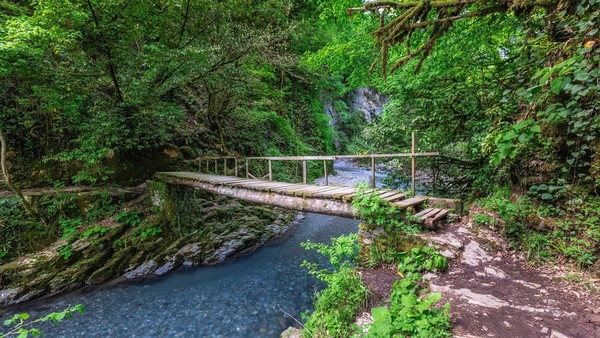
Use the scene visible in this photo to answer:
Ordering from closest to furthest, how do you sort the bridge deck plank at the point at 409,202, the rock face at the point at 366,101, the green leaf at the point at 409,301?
the green leaf at the point at 409,301 → the bridge deck plank at the point at 409,202 → the rock face at the point at 366,101

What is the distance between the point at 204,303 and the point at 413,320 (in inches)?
185

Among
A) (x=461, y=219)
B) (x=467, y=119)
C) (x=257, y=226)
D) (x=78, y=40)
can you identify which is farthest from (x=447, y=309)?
(x=78, y=40)

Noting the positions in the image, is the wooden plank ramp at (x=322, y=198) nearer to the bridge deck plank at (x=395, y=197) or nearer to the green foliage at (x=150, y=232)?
the bridge deck plank at (x=395, y=197)

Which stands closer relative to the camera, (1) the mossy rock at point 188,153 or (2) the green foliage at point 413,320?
(2) the green foliage at point 413,320

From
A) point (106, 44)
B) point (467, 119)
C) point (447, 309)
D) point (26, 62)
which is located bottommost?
point (447, 309)

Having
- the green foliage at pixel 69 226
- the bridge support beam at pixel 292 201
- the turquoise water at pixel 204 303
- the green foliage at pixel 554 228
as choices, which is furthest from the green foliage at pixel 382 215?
the green foliage at pixel 69 226

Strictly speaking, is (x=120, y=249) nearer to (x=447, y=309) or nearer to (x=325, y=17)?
(x=447, y=309)

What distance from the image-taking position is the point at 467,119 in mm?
5387

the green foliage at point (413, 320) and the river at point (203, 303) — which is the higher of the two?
the green foliage at point (413, 320)

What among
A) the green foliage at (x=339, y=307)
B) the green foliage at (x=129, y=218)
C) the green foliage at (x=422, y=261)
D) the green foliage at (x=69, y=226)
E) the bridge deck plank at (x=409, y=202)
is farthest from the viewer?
the green foliage at (x=129, y=218)

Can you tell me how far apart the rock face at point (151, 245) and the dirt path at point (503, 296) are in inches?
243

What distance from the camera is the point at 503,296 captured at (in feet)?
8.66

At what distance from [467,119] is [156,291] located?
25.8 feet

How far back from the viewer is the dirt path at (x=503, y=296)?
2.19m
